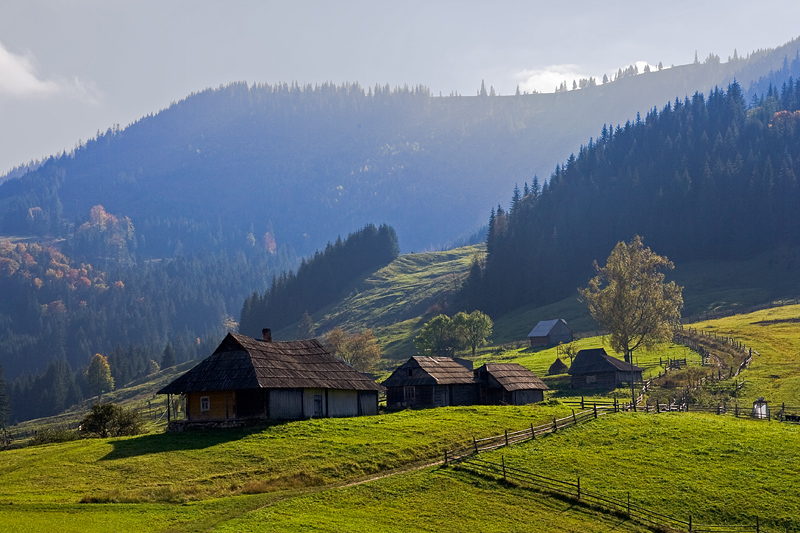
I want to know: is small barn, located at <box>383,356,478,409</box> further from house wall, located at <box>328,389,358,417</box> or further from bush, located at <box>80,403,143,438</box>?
bush, located at <box>80,403,143,438</box>

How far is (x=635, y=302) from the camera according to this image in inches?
3649

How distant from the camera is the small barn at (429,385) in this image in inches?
2835

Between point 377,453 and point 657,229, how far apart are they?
16123 cm

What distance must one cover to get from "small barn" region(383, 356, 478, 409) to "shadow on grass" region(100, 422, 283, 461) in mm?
21772

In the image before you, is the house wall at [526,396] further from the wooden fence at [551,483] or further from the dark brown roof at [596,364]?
the wooden fence at [551,483]

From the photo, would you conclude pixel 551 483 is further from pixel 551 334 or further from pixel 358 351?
pixel 551 334

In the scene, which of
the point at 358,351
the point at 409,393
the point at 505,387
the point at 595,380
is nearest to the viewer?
the point at 505,387

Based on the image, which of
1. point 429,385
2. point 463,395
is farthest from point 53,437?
Result: point 463,395

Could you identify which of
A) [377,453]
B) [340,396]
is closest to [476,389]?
[340,396]

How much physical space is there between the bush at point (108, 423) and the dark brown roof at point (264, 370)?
22.5 ft

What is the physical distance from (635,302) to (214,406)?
5785 cm

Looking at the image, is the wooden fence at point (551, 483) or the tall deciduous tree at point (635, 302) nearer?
the wooden fence at point (551, 483)

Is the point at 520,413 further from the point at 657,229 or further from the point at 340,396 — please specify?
the point at 657,229

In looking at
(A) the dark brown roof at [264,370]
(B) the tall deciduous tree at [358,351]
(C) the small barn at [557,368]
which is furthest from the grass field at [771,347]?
(B) the tall deciduous tree at [358,351]
